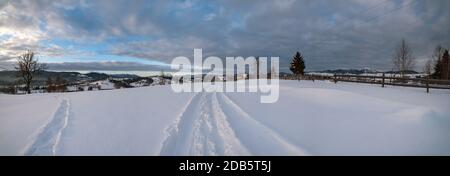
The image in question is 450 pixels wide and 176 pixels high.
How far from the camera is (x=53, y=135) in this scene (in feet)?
26.5

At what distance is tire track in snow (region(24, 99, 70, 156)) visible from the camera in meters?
6.59

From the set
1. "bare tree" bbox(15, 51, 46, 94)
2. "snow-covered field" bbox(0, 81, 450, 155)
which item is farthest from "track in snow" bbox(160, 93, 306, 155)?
"bare tree" bbox(15, 51, 46, 94)

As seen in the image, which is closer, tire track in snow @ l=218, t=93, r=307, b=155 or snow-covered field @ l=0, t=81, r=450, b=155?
tire track in snow @ l=218, t=93, r=307, b=155

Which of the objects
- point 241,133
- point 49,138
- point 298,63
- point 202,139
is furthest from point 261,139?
point 298,63

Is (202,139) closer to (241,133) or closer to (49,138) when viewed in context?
(241,133)

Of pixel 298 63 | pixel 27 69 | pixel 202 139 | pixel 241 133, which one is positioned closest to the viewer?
pixel 202 139

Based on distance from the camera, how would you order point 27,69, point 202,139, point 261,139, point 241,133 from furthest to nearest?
point 27,69 → point 241,133 → point 261,139 → point 202,139

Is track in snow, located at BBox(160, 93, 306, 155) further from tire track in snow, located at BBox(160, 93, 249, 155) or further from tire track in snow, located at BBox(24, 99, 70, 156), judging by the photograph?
tire track in snow, located at BBox(24, 99, 70, 156)

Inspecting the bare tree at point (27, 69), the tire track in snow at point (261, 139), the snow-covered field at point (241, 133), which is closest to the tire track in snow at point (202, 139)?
the snow-covered field at point (241, 133)

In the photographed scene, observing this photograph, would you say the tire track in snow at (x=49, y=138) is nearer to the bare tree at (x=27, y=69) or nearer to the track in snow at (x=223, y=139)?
the track in snow at (x=223, y=139)

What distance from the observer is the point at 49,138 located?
25.4 ft
